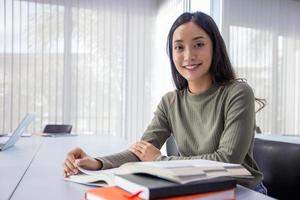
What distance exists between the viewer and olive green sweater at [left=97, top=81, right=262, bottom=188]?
1.22m

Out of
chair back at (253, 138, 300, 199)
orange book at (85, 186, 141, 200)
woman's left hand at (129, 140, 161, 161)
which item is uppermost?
orange book at (85, 186, 141, 200)

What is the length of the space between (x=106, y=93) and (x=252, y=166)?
3.43m

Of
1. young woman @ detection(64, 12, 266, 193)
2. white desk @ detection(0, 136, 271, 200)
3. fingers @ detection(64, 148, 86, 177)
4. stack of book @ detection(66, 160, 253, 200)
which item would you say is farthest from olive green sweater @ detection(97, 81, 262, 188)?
stack of book @ detection(66, 160, 253, 200)

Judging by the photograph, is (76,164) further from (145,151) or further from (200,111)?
(200,111)

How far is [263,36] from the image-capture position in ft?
13.5

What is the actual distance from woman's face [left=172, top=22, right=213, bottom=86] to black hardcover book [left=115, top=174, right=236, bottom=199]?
0.78 m

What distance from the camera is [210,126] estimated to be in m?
1.36

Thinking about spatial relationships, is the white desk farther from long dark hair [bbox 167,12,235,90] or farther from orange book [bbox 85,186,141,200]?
long dark hair [bbox 167,12,235,90]

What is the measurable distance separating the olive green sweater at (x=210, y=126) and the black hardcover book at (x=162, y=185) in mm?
440

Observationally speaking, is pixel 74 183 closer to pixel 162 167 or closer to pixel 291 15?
pixel 162 167

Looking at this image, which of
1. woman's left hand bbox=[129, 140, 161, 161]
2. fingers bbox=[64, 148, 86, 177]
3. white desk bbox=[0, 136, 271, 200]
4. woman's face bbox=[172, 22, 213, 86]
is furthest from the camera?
woman's face bbox=[172, 22, 213, 86]

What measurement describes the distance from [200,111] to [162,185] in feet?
2.65

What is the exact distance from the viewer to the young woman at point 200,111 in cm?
122

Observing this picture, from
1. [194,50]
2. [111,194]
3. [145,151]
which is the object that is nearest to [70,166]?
[145,151]
